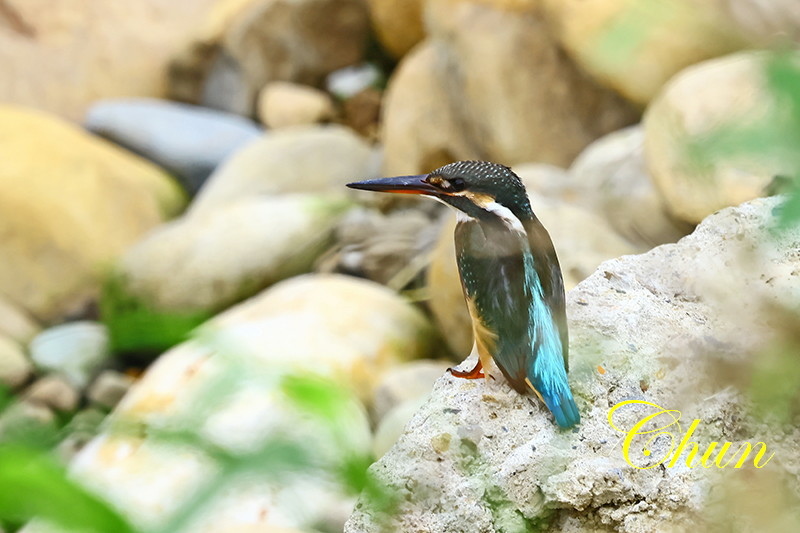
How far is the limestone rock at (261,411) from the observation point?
35 centimetres

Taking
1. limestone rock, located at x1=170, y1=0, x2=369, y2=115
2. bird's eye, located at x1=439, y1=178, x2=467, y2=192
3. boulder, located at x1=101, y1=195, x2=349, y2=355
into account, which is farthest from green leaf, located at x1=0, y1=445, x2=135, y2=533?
limestone rock, located at x1=170, y1=0, x2=369, y2=115

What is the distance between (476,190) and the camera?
90 cm

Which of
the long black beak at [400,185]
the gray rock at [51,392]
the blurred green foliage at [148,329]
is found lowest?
the long black beak at [400,185]

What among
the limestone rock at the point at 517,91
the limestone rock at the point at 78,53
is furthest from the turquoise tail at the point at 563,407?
the limestone rock at the point at 78,53

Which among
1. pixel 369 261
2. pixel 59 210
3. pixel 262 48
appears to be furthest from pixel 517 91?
pixel 262 48

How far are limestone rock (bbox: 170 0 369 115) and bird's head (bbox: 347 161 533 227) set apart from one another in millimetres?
3787

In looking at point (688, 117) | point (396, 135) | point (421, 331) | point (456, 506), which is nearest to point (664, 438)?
point (456, 506)

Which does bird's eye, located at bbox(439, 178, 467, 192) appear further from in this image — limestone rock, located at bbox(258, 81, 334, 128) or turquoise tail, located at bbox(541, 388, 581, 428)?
limestone rock, located at bbox(258, 81, 334, 128)

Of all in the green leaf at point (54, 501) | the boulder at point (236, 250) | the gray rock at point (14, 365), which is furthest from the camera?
the boulder at point (236, 250)

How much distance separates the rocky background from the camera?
35cm

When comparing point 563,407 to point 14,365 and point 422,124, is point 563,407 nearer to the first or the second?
point 14,365

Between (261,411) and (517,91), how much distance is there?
A: 190cm

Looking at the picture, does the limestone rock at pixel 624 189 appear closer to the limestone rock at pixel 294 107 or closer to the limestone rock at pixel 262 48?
the limestone rock at pixel 294 107
